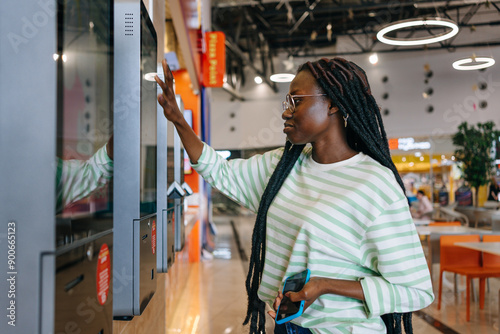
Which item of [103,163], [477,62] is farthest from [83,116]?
[477,62]

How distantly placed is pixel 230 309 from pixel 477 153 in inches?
343

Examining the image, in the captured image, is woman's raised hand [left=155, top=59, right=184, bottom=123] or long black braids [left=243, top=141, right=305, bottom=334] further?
long black braids [left=243, top=141, right=305, bottom=334]

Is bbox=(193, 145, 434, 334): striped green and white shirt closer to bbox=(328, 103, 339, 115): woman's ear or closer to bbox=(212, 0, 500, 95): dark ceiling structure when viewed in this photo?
bbox=(328, 103, 339, 115): woman's ear

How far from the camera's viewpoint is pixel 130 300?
4.62ft

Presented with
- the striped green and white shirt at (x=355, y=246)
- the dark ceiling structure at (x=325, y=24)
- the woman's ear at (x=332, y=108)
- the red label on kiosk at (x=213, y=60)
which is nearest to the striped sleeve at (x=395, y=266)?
the striped green and white shirt at (x=355, y=246)

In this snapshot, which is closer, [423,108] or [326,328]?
[326,328]

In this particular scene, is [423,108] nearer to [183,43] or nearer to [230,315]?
[183,43]

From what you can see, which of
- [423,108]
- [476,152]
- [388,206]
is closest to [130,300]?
[388,206]

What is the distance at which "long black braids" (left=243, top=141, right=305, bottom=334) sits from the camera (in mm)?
1424

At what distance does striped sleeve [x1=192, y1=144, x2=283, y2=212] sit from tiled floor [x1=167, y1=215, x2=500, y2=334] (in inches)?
83.0

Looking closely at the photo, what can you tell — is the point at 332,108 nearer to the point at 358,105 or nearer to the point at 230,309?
the point at 358,105

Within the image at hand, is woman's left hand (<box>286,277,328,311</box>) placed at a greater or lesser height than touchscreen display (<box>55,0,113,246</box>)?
lesser

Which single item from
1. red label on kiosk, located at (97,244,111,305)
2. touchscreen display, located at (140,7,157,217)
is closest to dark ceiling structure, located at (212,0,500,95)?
touchscreen display, located at (140,7,157,217)

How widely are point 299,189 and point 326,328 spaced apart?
1.27 feet
